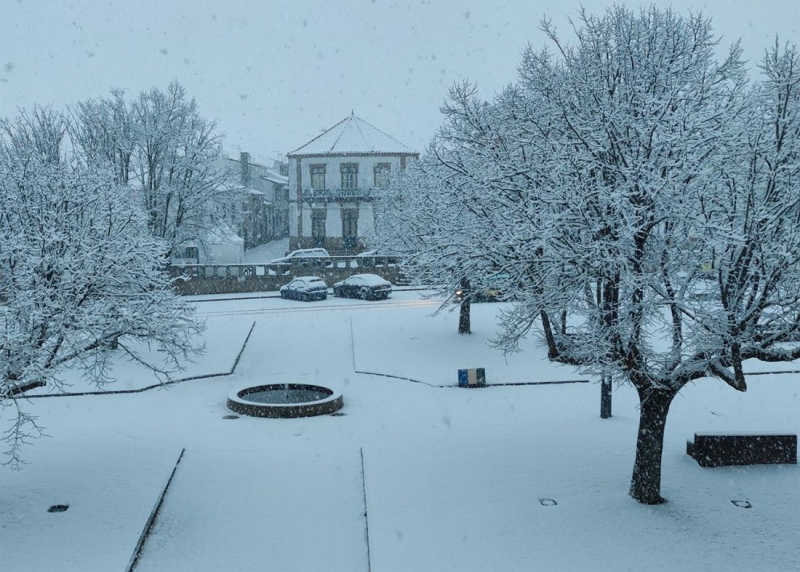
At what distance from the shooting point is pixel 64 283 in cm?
835

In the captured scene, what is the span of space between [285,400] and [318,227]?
36.2 meters

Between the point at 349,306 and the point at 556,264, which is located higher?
the point at 556,264

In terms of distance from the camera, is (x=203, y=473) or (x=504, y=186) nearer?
(x=504, y=186)

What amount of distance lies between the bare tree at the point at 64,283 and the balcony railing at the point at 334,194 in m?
39.4

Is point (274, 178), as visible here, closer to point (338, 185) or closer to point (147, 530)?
point (338, 185)

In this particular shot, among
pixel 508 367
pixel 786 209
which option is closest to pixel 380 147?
pixel 508 367

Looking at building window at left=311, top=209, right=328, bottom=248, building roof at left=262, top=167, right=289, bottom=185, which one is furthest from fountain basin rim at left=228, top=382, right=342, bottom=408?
building roof at left=262, top=167, right=289, bottom=185

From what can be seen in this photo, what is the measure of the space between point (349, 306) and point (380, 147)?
2244 centimetres

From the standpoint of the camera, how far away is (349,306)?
3141 cm

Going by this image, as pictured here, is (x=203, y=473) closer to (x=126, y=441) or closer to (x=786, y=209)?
(x=126, y=441)

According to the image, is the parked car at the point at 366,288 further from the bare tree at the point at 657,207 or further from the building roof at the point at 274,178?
the building roof at the point at 274,178

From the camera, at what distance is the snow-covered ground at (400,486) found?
8.00m

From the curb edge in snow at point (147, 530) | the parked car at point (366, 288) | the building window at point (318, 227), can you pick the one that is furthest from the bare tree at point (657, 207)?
the building window at point (318, 227)

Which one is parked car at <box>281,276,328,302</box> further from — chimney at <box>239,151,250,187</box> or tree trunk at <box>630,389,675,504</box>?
chimney at <box>239,151,250,187</box>
